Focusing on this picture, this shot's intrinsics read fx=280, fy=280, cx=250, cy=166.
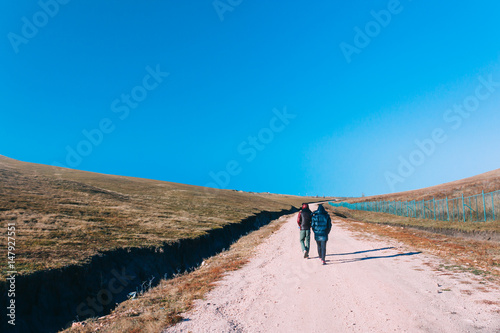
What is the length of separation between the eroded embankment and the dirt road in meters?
4.78

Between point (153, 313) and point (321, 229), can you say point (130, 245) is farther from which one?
point (321, 229)

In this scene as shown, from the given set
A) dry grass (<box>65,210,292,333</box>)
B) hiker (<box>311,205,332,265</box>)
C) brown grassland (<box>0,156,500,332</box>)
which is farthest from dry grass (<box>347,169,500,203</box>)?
dry grass (<box>65,210,292,333</box>)

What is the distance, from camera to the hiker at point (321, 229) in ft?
39.5

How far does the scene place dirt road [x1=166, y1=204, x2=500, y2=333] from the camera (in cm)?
563

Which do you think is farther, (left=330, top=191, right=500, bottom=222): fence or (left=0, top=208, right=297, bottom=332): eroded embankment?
(left=330, top=191, right=500, bottom=222): fence

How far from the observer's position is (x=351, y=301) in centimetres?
700

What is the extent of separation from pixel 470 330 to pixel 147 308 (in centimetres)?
749

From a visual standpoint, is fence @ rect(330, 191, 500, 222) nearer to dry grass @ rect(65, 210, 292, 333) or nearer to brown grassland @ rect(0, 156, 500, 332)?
brown grassland @ rect(0, 156, 500, 332)

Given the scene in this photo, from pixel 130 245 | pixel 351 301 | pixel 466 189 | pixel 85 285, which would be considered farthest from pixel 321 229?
pixel 466 189

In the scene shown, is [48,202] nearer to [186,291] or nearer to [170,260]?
[170,260]

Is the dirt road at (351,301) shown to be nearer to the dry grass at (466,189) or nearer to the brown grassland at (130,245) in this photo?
the brown grassland at (130,245)

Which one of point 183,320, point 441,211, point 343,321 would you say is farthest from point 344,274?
point 441,211

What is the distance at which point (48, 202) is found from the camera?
81.4 ft

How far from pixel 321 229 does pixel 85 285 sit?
32.6ft
